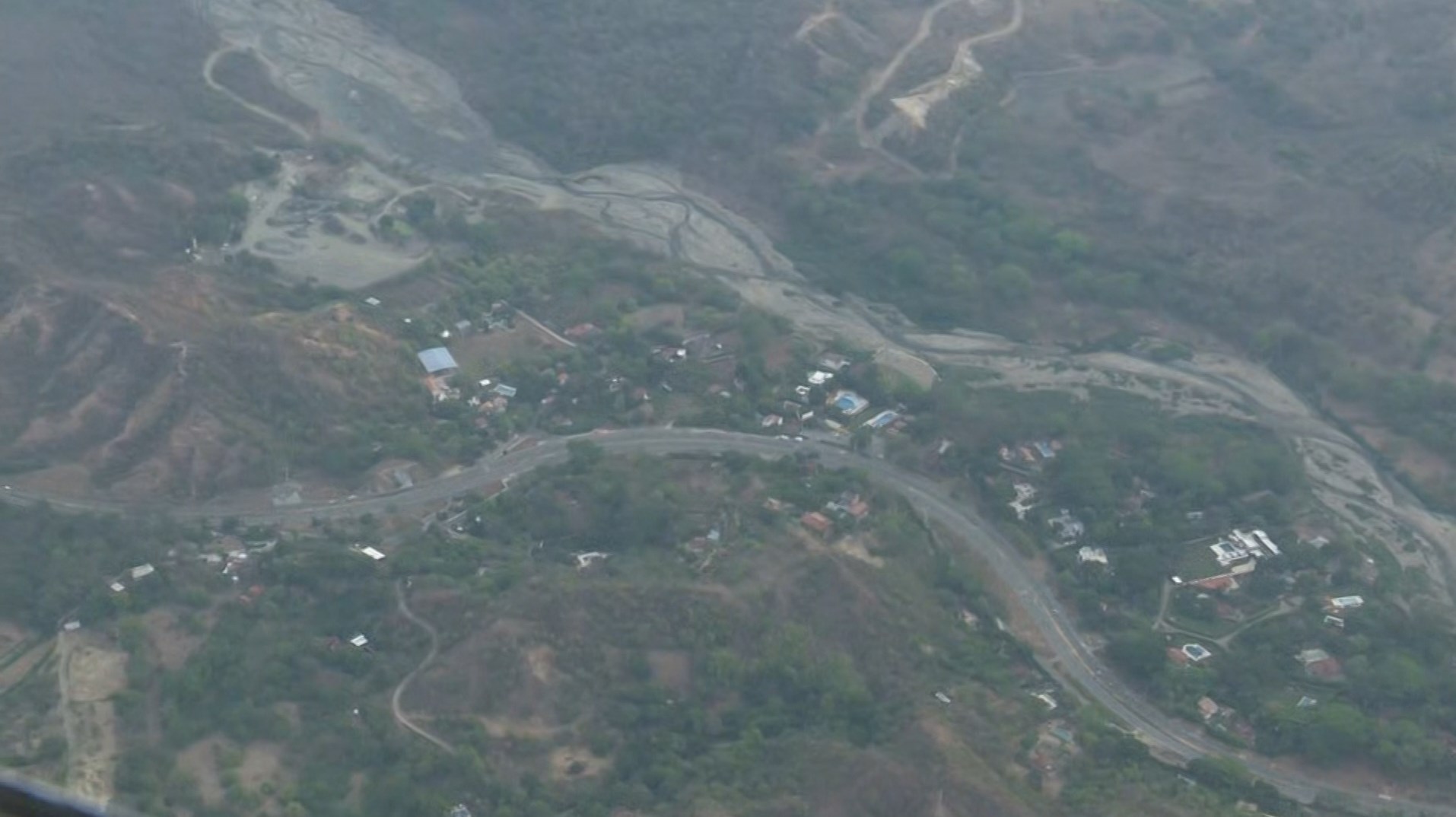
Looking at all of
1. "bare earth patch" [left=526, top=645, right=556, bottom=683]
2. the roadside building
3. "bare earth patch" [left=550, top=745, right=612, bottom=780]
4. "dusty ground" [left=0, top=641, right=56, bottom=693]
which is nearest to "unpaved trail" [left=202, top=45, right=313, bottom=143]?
the roadside building

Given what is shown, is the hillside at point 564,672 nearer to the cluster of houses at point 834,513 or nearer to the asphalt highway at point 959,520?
the cluster of houses at point 834,513

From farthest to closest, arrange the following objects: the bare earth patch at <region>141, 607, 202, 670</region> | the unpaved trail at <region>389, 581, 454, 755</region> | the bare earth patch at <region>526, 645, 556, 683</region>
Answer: the bare earth patch at <region>141, 607, 202, 670</region>, the bare earth patch at <region>526, 645, 556, 683</region>, the unpaved trail at <region>389, 581, 454, 755</region>

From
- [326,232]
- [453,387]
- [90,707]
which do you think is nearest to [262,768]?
[90,707]

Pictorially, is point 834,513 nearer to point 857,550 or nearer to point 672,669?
point 857,550

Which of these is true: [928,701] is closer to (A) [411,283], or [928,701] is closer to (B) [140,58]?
(A) [411,283]

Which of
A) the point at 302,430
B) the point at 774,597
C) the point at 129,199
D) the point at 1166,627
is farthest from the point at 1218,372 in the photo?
the point at 129,199

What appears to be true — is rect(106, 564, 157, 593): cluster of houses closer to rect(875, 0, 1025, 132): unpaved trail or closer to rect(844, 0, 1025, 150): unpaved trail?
rect(844, 0, 1025, 150): unpaved trail
